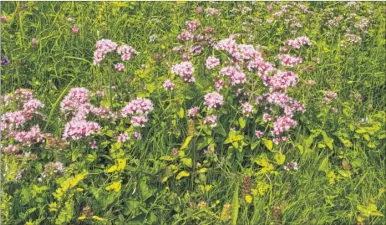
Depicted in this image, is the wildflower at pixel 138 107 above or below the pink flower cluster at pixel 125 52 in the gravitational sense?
below

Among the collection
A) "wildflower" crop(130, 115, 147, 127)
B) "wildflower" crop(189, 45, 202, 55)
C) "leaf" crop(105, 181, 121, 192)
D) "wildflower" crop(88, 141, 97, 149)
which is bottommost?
"leaf" crop(105, 181, 121, 192)

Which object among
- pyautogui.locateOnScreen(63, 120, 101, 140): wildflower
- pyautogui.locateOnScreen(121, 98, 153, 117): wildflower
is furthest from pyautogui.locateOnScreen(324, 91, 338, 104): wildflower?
pyautogui.locateOnScreen(63, 120, 101, 140): wildflower

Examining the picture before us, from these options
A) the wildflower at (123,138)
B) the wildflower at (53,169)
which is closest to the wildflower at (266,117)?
the wildflower at (123,138)

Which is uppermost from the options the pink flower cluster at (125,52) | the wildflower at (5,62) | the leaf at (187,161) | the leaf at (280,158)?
the pink flower cluster at (125,52)

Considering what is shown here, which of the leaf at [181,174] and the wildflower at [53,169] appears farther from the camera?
the leaf at [181,174]

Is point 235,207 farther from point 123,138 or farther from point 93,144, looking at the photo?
point 93,144

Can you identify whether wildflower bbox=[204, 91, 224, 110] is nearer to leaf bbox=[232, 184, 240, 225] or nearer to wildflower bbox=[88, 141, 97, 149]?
leaf bbox=[232, 184, 240, 225]

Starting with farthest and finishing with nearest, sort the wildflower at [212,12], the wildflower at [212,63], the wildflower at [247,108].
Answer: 1. the wildflower at [212,12]
2. the wildflower at [212,63]
3. the wildflower at [247,108]

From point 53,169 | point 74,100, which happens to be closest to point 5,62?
point 74,100

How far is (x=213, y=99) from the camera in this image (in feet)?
9.29

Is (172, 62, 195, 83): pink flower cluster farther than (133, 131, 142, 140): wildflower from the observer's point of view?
Yes

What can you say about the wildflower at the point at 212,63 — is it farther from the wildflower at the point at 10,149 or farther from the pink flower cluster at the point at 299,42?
the wildflower at the point at 10,149

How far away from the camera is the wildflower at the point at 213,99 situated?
282 centimetres

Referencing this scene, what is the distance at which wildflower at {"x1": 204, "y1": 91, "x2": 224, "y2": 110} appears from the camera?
2.82m
